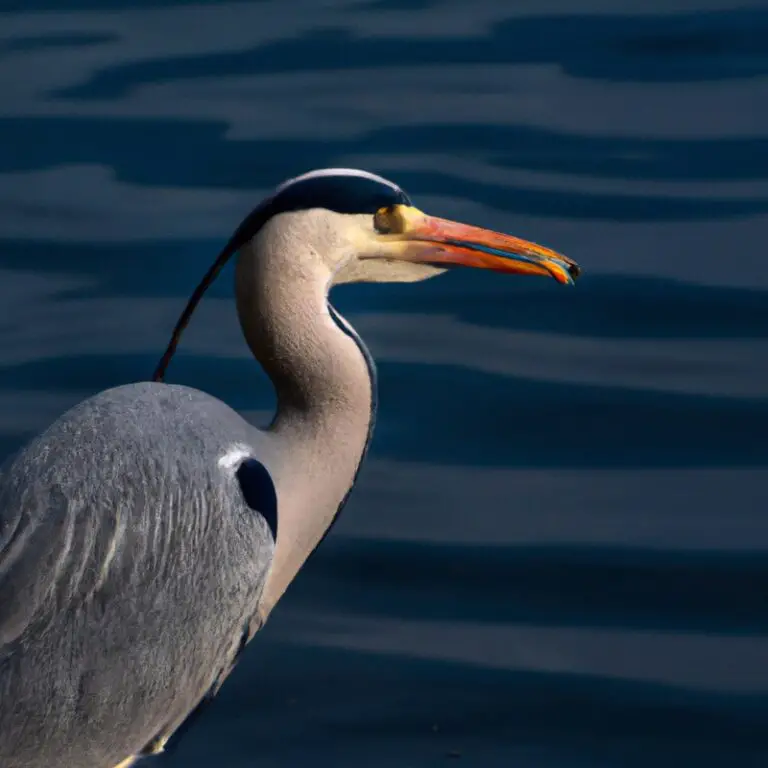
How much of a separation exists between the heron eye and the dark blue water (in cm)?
104

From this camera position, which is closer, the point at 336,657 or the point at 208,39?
the point at 336,657

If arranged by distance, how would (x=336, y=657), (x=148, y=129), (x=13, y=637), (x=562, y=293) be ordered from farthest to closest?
(x=148, y=129) < (x=562, y=293) < (x=336, y=657) < (x=13, y=637)

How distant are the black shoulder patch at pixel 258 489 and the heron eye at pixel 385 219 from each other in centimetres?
57

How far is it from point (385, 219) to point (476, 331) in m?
1.79

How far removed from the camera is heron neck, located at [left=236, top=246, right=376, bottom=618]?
400 centimetres

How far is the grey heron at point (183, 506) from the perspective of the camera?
148 inches

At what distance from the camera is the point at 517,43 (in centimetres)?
742

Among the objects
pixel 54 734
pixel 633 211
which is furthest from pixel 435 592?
pixel 633 211

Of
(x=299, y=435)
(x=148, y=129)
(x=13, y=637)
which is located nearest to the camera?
(x=13, y=637)

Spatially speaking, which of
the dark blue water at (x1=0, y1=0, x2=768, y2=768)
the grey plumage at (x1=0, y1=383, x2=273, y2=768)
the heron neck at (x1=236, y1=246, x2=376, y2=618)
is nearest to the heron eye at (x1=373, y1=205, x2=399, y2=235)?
the heron neck at (x1=236, y1=246, x2=376, y2=618)

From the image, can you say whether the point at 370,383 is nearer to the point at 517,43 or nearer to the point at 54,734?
the point at 54,734

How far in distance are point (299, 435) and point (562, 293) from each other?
2.09m

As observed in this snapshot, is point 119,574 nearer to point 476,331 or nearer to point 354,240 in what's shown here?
point 354,240

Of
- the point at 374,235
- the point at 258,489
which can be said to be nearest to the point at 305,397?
the point at 258,489
